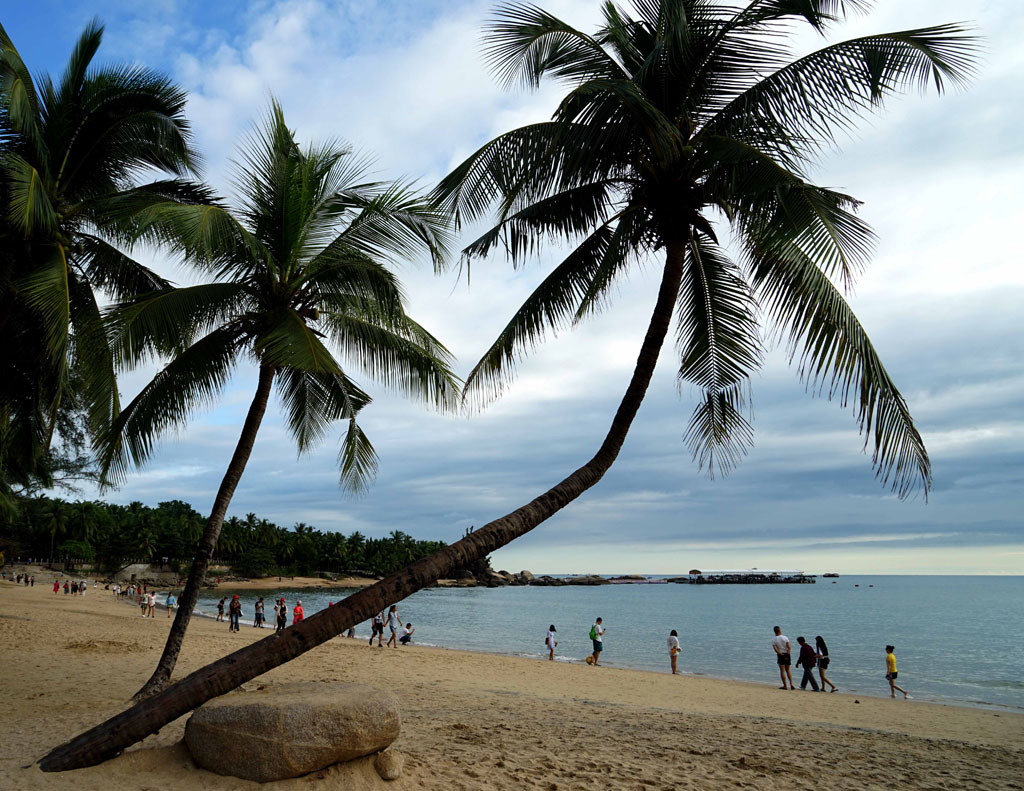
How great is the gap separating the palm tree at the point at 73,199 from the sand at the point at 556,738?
4131 mm

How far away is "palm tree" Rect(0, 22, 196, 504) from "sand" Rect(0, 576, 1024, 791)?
13.6 feet

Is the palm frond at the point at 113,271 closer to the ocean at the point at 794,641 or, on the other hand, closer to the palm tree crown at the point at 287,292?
the palm tree crown at the point at 287,292

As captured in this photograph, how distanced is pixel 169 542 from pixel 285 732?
91.0 metres

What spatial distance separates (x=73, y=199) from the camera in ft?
32.3

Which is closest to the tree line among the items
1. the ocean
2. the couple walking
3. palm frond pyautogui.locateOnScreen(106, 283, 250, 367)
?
the ocean

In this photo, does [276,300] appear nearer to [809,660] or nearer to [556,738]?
[556,738]

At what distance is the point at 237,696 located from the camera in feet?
17.5

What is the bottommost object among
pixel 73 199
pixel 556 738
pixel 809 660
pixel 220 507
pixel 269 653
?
pixel 809 660

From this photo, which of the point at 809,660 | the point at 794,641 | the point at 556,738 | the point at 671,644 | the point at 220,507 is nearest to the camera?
the point at 556,738

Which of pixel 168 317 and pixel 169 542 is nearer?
pixel 168 317

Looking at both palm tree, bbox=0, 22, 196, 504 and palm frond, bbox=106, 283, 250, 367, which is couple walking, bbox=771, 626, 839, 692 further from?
palm tree, bbox=0, 22, 196, 504

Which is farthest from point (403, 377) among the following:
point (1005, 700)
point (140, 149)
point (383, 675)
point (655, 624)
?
point (655, 624)

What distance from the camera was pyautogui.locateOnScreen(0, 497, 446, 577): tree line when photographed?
70.9 meters

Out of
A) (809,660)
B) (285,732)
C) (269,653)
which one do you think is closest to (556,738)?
(285,732)
